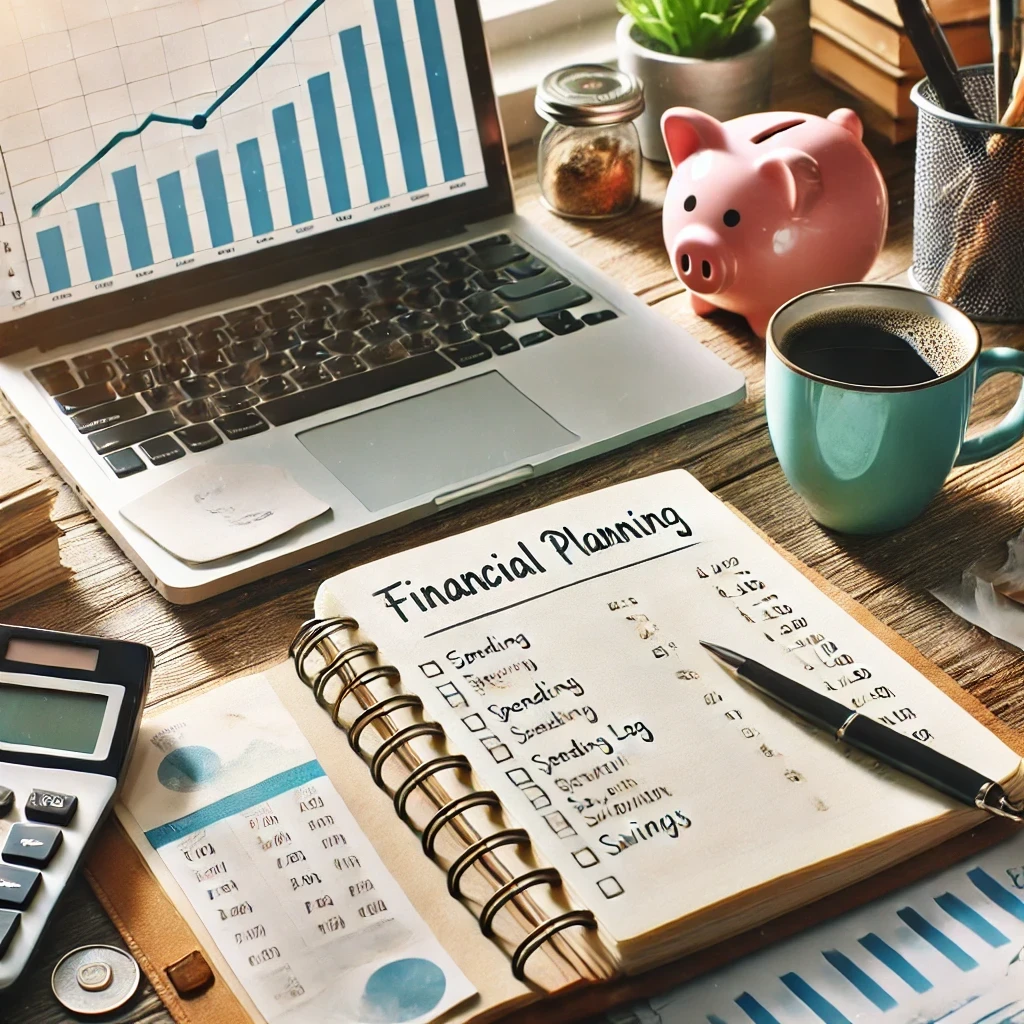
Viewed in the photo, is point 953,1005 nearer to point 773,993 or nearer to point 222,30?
point 773,993

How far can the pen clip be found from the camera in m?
0.52

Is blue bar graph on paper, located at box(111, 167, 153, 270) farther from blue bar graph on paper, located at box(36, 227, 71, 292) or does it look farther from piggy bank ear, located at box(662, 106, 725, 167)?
piggy bank ear, located at box(662, 106, 725, 167)

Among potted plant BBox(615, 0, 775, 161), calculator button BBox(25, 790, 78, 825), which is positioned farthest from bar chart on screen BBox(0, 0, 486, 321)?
calculator button BBox(25, 790, 78, 825)

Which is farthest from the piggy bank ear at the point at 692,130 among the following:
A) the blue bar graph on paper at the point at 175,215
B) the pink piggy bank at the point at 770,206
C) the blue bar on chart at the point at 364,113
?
the blue bar graph on paper at the point at 175,215

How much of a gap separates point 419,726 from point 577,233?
0.59 meters

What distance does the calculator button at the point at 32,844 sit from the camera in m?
0.51

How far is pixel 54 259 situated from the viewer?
0.86m

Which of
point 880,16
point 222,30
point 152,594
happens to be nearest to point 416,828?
point 152,594

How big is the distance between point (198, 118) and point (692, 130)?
12.9 inches

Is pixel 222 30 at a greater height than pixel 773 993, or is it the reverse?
pixel 222 30

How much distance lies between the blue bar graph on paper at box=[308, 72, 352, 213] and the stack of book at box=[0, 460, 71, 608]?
0.33 m

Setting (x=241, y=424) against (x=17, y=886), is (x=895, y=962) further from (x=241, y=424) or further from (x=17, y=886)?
(x=241, y=424)

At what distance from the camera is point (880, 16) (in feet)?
3.55

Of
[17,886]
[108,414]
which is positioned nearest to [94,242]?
[108,414]
